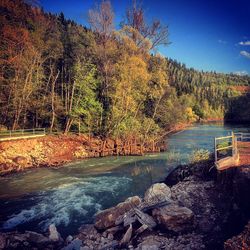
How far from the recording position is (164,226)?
10133mm

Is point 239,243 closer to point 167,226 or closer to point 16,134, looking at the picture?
point 167,226

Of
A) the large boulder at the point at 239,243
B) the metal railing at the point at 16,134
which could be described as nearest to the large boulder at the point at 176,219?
the large boulder at the point at 239,243

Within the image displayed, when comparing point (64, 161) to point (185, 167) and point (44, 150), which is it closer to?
point (44, 150)

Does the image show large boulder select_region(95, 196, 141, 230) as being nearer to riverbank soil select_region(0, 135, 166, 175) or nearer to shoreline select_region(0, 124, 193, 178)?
shoreline select_region(0, 124, 193, 178)

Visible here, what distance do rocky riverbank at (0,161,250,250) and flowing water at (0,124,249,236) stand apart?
62.0 inches

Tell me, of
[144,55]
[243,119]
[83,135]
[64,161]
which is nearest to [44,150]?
[64,161]

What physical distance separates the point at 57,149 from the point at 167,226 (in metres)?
20.0

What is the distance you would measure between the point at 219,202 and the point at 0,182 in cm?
1586

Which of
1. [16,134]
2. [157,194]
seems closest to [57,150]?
[16,134]

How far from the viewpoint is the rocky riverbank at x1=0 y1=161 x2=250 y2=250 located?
931 cm

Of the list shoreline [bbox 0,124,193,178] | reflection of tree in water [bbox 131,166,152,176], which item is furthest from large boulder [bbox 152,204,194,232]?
shoreline [bbox 0,124,193,178]

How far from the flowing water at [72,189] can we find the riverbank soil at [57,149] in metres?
1.83

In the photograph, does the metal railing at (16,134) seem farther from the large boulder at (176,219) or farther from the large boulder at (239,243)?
the large boulder at (239,243)

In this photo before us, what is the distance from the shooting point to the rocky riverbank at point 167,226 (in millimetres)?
9312
